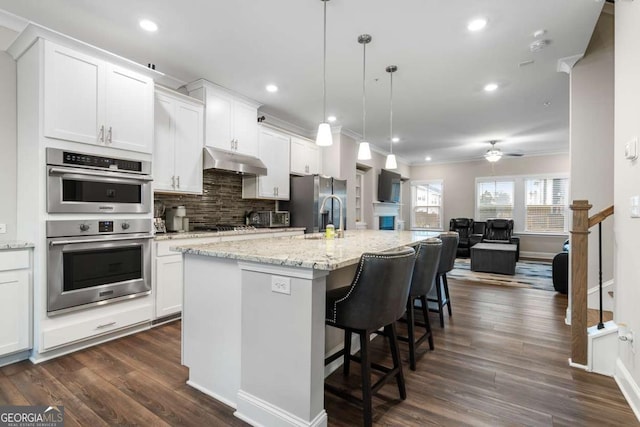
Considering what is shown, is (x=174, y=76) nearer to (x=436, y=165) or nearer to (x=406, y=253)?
(x=406, y=253)

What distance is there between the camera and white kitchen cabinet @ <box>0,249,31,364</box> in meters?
2.29

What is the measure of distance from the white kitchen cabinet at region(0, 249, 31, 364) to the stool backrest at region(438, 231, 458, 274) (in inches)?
140

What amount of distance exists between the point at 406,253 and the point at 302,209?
3.50m

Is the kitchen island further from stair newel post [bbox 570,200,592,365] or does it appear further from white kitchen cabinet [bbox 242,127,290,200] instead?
white kitchen cabinet [bbox 242,127,290,200]

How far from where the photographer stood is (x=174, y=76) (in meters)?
3.71

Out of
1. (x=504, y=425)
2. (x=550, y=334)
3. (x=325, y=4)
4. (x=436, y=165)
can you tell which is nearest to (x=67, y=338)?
(x=504, y=425)

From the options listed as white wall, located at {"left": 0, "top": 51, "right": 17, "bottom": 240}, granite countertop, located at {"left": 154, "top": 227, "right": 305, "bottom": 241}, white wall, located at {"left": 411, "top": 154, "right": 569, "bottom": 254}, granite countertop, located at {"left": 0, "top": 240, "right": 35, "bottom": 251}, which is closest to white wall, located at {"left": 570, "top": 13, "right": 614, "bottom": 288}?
granite countertop, located at {"left": 154, "top": 227, "right": 305, "bottom": 241}

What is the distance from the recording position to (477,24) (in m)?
2.66

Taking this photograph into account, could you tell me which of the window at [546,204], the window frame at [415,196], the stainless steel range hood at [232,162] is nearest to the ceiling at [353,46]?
the stainless steel range hood at [232,162]

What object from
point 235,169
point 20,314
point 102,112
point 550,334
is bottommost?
point 550,334

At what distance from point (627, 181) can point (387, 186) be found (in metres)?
5.64

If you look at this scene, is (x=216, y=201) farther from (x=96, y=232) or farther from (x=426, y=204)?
(x=426, y=204)

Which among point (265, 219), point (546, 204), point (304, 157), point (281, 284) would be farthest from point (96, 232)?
point (546, 204)
